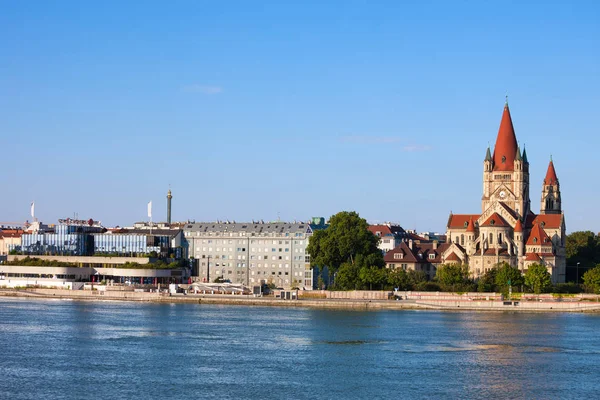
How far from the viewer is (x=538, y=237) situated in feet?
462

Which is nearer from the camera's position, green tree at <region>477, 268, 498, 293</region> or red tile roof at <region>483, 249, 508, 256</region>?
green tree at <region>477, 268, 498, 293</region>

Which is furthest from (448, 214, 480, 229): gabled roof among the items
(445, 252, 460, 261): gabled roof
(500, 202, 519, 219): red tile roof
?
(445, 252, 460, 261): gabled roof

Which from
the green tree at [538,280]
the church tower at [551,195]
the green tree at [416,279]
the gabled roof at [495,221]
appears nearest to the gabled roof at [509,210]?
the gabled roof at [495,221]

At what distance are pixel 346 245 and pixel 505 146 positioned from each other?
30421 millimetres

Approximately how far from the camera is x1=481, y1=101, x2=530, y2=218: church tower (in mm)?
147750

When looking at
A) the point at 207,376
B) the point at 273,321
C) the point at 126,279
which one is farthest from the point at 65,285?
the point at 207,376

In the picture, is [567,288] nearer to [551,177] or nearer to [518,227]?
[518,227]

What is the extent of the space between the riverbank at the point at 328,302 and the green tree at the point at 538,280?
16.0 feet

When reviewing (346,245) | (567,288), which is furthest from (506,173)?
(346,245)

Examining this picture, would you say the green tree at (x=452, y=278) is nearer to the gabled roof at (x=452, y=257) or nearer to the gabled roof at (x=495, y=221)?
the gabled roof at (x=495, y=221)

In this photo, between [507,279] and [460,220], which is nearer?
[507,279]

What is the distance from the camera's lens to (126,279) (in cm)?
14862

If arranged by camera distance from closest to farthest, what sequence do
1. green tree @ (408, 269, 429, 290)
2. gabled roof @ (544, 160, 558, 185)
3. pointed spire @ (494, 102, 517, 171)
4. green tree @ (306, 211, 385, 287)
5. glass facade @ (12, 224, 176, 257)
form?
green tree @ (408, 269, 429, 290) < green tree @ (306, 211, 385, 287) < pointed spire @ (494, 102, 517, 171) < glass facade @ (12, 224, 176, 257) < gabled roof @ (544, 160, 558, 185)

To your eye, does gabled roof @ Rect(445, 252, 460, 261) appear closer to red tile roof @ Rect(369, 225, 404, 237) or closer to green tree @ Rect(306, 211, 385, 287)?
green tree @ Rect(306, 211, 385, 287)
